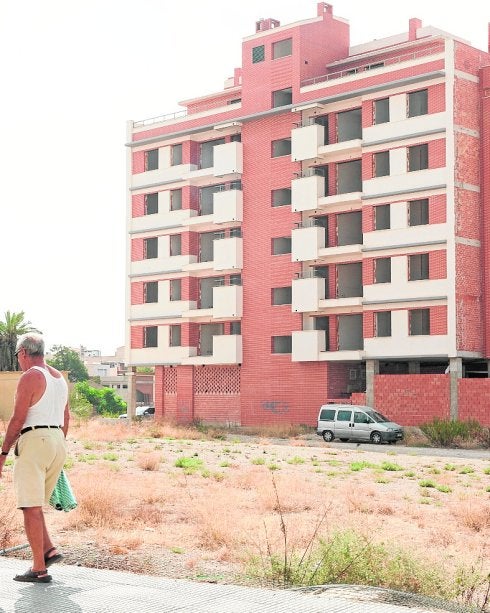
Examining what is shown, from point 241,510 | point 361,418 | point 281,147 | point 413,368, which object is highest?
point 281,147

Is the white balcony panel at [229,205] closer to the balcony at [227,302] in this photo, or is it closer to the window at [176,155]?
the balcony at [227,302]

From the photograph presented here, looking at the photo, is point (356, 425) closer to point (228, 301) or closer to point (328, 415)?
point (328, 415)

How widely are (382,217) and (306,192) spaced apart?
4.33m

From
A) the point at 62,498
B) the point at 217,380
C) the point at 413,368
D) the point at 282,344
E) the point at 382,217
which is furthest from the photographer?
the point at 217,380

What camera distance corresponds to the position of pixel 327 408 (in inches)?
1789

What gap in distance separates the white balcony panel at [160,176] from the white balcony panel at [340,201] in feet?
33.5

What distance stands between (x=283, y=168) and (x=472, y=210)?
35.8 ft

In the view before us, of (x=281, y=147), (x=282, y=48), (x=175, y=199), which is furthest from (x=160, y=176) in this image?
(x=282, y=48)

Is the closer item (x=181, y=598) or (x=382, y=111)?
(x=181, y=598)

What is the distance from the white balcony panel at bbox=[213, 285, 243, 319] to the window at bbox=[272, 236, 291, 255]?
2.92 metres

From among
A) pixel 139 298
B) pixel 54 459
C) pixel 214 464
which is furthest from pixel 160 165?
pixel 54 459

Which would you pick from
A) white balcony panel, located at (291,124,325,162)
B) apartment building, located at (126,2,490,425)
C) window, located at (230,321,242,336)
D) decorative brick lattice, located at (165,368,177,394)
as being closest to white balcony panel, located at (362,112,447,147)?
apartment building, located at (126,2,490,425)

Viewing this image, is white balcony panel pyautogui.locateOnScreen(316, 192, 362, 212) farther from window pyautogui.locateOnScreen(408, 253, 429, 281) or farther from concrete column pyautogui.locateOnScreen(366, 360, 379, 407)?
concrete column pyautogui.locateOnScreen(366, 360, 379, 407)

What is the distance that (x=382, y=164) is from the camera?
50375 millimetres
